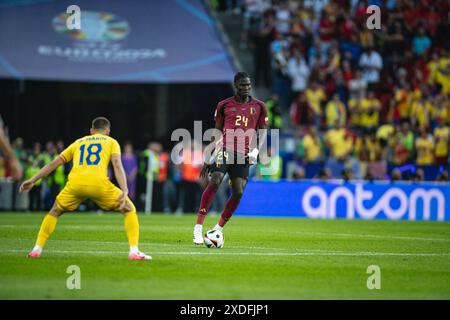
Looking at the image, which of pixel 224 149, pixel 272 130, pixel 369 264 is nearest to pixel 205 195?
pixel 224 149

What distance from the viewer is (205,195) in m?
15.8

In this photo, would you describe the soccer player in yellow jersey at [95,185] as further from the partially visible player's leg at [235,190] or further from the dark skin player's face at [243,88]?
the dark skin player's face at [243,88]

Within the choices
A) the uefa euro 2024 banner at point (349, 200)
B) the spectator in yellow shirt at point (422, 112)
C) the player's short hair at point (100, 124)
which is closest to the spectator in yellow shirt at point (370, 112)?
the spectator in yellow shirt at point (422, 112)

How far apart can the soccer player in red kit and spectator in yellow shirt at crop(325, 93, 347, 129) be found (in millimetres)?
15412

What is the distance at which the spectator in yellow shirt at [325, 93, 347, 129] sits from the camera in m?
31.0

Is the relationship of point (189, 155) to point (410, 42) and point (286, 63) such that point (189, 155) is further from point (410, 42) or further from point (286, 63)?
point (410, 42)

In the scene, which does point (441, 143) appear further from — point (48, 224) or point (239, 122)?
point (48, 224)

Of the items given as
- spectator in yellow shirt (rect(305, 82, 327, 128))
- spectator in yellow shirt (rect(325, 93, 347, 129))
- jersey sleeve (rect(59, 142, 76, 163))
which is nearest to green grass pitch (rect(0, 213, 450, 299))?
jersey sleeve (rect(59, 142, 76, 163))

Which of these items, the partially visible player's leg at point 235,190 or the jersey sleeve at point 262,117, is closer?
the partially visible player's leg at point 235,190

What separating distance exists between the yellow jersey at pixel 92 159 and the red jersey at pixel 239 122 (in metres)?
3.06

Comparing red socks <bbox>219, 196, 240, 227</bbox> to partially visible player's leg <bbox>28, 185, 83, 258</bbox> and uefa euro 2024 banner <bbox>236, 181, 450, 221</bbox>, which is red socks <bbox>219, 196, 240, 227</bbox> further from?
uefa euro 2024 banner <bbox>236, 181, 450, 221</bbox>

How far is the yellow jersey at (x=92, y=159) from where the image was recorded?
12820 mm

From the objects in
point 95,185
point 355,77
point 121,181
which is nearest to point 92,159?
point 95,185
